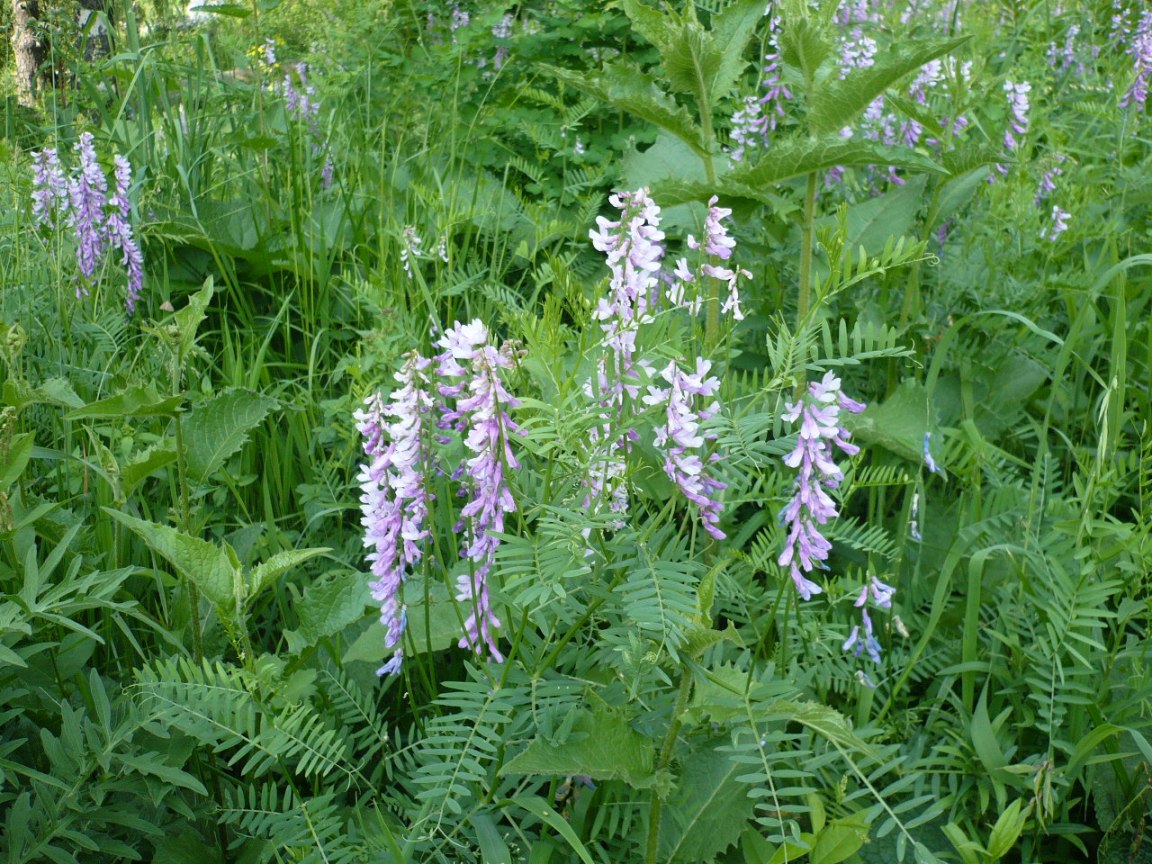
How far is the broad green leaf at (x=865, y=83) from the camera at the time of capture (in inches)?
83.8

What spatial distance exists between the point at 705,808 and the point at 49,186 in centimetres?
260

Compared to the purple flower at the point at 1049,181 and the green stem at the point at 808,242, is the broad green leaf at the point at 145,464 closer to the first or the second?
the green stem at the point at 808,242

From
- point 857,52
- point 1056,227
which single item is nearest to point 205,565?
point 1056,227

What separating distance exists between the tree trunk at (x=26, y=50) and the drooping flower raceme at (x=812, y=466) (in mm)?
4830

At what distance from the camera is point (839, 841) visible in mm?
1439

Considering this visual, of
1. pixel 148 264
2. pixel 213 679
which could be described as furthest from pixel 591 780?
pixel 148 264

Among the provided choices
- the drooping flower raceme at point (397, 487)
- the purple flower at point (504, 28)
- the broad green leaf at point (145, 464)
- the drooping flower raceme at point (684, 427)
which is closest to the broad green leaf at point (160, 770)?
the drooping flower raceme at point (397, 487)

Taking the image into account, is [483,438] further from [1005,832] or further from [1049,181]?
[1049,181]

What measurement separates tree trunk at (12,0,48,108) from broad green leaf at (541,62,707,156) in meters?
3.88

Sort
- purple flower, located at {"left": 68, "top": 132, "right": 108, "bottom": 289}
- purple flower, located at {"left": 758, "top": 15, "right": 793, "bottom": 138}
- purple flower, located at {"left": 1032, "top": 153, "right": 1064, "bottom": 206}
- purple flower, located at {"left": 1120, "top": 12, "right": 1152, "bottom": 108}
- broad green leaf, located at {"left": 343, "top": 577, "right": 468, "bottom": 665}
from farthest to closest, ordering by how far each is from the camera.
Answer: purple flower, located at {"left": 1120, "top": 12, "right": 1152, "bottom": 108}
purple flower, located at {"left": 1032, "top": 153, "right": 1064, "bottom": 206}
purple flower, located at {"left": 758, "top": 15, "right": 793, "bottom": 138}
purple flower, located at {"left": 68, "top": 132, "right": 108, "bottom": 289}
broad green leaf, located at {"left": 343, "top": 577, "right": 468, "bottom": 665}

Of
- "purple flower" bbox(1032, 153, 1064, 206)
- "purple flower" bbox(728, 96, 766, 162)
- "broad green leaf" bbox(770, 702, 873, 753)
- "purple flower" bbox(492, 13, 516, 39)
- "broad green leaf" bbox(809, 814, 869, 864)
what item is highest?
"purple flower" bbox(492, 13, 516, 39)

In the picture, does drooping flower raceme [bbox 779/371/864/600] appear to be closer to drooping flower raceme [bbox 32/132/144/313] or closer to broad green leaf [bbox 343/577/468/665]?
broad green leaf [bbox 343/577/468/665]

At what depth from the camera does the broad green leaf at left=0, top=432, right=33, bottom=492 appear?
1.66 meters

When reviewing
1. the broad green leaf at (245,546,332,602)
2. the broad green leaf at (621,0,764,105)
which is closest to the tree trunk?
the broad green leaf at (621,0,764,105)
